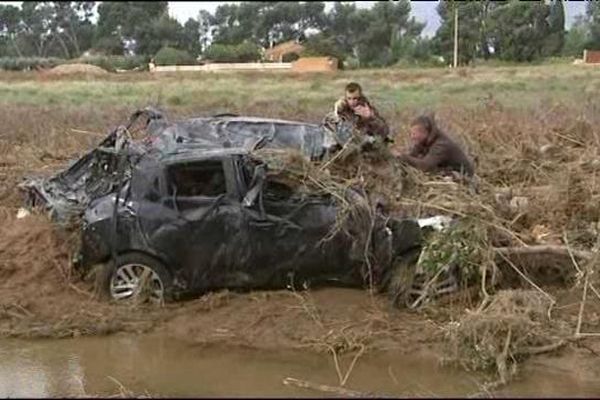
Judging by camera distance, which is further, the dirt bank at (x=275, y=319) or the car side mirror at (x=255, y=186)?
the car side mirror at (x=255, y=186)

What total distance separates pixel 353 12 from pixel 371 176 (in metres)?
20.7

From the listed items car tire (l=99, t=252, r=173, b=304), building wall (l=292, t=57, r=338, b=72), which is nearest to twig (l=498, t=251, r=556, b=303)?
car tire (l=99, t=252, r=173, b=304)

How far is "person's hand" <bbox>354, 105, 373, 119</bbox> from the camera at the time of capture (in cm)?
1009

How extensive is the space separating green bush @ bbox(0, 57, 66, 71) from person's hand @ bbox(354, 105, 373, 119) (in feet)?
32.4

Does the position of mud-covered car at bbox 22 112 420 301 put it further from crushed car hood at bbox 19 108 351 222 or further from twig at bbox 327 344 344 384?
twig at bbox 327 344 344 384

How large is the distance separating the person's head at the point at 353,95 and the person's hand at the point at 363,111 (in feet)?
0.21

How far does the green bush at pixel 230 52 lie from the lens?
1995 cm

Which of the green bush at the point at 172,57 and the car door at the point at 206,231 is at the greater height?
the green bush at the point at 172,57

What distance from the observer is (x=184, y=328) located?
7.88 metres

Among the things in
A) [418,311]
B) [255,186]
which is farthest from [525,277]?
[255,186]

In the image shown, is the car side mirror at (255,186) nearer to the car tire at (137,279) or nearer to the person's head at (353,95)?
the car tire at (137,279)

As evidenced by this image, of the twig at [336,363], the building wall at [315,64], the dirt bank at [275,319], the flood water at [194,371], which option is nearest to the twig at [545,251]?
the dirt bank at [275,319]

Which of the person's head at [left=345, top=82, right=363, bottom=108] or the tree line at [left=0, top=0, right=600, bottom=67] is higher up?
the tree line at [left=0, top=0, right=600, bottom=67]

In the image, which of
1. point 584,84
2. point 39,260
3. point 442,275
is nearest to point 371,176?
point 442,275
